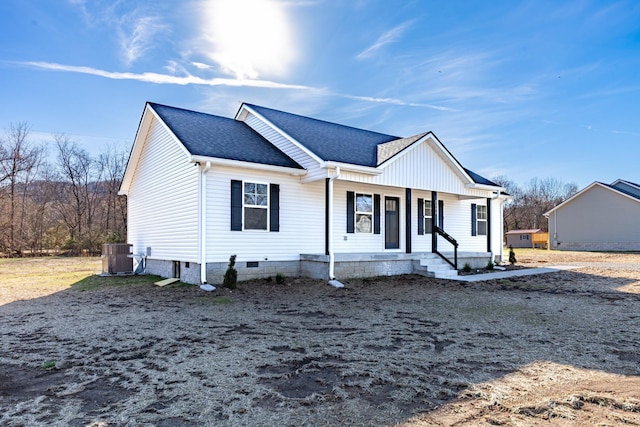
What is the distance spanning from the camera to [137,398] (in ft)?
11.2

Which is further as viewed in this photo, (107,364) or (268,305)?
(268,305)

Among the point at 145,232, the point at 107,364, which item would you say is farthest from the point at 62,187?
the point at 107,364

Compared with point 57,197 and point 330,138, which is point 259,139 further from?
point 57,197

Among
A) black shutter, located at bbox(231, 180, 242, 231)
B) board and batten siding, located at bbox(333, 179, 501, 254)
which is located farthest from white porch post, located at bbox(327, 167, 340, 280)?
black shutter, located at bbox(231, 180, 242, 231)

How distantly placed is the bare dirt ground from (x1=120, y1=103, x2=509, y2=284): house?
247 cm

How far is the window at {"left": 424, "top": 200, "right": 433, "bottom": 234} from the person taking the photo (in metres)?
15.3

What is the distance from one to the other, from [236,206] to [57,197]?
26448 mm

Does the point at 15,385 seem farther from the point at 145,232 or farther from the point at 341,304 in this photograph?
the point at 145,232

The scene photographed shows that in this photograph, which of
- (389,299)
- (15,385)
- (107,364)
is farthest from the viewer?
(389,299)

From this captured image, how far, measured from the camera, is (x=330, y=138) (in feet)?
46.7

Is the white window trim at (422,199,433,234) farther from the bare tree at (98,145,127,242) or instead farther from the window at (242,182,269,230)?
the bare tree at (98,145,127,242)

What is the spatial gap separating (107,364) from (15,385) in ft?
2.72

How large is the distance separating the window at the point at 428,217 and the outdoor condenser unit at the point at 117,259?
11.1 meters

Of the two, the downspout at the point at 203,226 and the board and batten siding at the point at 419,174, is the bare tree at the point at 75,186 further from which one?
the board and batten siding at the point at 419,174
